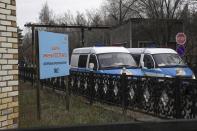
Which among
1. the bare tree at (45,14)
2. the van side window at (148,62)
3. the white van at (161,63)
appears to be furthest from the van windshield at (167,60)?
the bare tree at (45,14)

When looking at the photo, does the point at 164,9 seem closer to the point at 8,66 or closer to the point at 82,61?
the point at 82,61

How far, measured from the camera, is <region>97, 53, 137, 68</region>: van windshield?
18375 mm

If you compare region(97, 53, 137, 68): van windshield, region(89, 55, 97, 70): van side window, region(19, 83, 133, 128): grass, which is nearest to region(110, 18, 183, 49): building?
region(89, 55, 97, 70): van side window

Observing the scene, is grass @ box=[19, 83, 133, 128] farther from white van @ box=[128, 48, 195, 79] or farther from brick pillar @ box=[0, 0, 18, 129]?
white van @ box=[128, 48, 195, 79]

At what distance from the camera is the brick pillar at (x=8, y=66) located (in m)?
6.85

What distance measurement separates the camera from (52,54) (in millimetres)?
12367

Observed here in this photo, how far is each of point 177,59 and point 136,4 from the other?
3954 cm

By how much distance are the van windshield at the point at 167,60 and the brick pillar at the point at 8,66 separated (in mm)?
13088

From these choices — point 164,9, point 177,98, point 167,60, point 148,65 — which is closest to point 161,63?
point 167,60

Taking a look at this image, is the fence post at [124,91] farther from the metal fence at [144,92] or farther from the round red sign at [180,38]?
the round red sign at [180,38]

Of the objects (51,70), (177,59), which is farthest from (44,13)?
(51,70)

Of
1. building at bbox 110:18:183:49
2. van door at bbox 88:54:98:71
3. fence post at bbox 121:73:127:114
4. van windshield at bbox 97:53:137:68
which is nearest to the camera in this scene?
fence post at bbox 121:73:127:114

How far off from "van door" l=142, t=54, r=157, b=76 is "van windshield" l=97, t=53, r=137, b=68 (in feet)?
4.11

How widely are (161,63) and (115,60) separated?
7.70 ft
